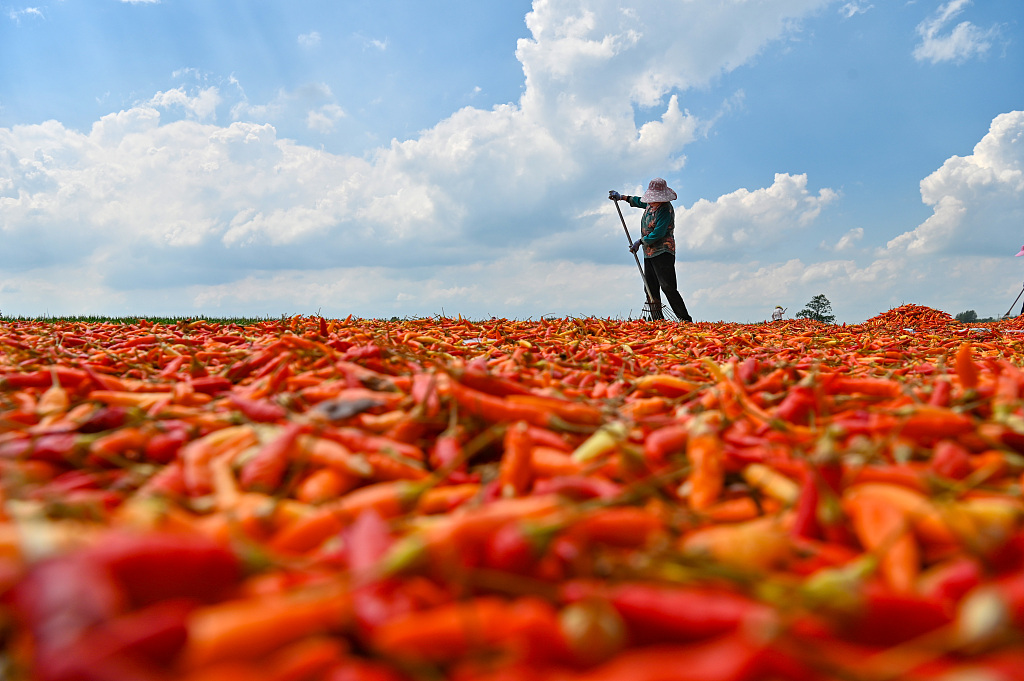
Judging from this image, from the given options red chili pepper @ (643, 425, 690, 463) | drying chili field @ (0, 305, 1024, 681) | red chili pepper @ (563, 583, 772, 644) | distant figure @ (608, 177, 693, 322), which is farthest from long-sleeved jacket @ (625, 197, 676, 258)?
red chili pepper @ (563, 583, 772, 644)

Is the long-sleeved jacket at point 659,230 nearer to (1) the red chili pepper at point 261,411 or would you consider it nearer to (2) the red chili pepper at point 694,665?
(1) the red chili pepper at point 261,411

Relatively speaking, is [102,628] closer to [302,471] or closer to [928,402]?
[302,471]

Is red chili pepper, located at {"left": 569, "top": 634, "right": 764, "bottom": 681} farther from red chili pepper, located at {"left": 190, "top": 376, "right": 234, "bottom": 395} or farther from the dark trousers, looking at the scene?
the dark trousers

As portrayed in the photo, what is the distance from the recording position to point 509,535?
122 centimetres

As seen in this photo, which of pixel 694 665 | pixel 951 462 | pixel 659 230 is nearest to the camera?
pixel 694 665

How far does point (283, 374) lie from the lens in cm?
282

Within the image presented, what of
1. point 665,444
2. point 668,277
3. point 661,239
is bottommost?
point 665,444

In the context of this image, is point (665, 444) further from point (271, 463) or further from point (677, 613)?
point (271, 463)

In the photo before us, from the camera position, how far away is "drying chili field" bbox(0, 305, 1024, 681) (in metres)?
0.99

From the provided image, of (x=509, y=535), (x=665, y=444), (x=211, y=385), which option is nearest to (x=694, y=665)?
(x=509, y=535)

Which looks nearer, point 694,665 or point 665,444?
point 694,665

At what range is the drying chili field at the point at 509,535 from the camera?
99 cm

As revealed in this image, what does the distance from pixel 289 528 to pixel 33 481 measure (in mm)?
886

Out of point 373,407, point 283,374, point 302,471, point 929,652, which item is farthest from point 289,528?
point 283,374
